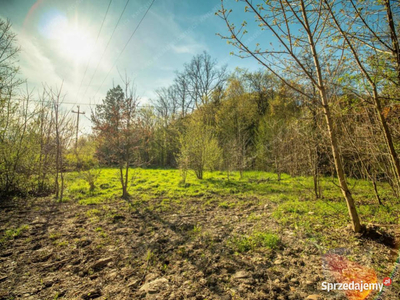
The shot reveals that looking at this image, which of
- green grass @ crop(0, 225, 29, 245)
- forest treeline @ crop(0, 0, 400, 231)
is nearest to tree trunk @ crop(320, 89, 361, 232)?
forest treeline @ crop(0, 0, 400, 231)

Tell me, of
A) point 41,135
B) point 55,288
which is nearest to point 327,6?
point 55,288

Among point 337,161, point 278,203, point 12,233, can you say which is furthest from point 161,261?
point 278,203

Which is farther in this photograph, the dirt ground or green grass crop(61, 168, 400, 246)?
green grass crop(61, 168, 400, 246)

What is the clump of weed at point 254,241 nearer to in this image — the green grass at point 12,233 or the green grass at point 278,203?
the green grass at point 278,203

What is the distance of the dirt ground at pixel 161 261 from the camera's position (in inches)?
90.1

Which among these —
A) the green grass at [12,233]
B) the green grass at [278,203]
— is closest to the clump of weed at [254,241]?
the green grass at [278,203]

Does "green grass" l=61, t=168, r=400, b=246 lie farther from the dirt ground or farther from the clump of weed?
the dirt ground

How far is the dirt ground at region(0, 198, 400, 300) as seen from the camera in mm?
2289

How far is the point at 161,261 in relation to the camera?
9.96 feet

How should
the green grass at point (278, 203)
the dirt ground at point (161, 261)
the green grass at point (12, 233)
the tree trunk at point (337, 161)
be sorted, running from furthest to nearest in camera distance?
the green grass at point (278, 203) → the green grass at point (12, 233) → the tree trunk at point (337, 161) → the dirt ground at point (161, 261)

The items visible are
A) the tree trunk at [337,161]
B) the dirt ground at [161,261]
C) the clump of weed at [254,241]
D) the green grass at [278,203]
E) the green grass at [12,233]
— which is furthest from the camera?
the green grass at [278,203]

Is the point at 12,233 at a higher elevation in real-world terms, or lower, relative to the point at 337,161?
lower

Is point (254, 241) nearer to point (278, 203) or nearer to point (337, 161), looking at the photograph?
point (337, 161)

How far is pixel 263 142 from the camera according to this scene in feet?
51.6
